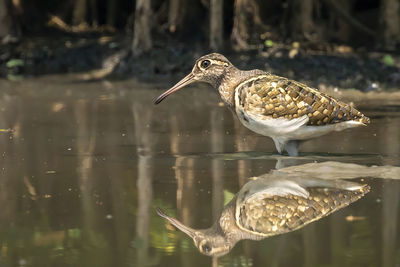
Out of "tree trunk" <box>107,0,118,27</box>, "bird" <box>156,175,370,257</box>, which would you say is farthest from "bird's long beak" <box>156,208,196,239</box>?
"tree trunk" <box>107,0,118,27</box>

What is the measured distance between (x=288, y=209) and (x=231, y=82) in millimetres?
2743

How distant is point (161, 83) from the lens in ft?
62.1

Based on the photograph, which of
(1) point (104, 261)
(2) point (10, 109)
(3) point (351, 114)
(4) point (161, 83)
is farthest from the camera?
Result: (4) point (161, 83)

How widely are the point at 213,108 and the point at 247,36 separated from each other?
5.53m

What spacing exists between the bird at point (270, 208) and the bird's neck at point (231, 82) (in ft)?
4.12

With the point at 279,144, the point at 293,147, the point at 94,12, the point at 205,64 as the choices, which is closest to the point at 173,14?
the point at 94,12

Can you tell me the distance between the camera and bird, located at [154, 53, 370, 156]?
9914mm

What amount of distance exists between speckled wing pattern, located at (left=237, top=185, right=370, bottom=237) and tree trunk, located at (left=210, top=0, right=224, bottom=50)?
1171 centimetres

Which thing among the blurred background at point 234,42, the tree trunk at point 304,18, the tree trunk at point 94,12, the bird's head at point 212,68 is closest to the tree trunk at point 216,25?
the blurred background at point 234,42

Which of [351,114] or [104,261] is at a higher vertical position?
[351,114]

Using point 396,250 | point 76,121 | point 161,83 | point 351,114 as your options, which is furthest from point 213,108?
point 396,250

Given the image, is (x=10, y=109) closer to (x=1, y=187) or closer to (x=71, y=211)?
(x=1, y=187)

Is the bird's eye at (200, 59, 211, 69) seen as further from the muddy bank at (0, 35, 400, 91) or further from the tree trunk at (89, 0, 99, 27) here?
the tree trunk at (89, 0, 99, 27)

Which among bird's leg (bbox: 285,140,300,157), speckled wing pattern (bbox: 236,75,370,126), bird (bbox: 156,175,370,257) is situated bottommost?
bird (bbox: 156,175,370,257)
